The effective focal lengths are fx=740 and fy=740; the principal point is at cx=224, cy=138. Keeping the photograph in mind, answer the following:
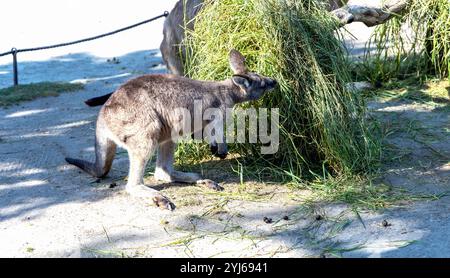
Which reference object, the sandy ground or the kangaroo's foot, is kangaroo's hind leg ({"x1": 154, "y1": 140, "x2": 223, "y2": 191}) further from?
the kangaroo's foot

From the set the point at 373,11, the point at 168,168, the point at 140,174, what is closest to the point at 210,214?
the point at 140,174

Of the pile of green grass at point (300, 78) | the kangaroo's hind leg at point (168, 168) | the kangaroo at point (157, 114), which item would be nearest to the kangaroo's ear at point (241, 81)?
the kangaroo at point (157, 114)

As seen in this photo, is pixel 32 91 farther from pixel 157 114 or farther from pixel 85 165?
pixel 157 114

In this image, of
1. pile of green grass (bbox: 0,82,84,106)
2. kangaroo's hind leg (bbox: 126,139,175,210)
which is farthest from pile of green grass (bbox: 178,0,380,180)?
pile of green grass (bbox: 0,82,84,106)

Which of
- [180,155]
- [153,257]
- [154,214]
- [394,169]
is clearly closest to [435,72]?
[394,169]

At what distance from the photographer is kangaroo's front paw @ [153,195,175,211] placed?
15.4 feet

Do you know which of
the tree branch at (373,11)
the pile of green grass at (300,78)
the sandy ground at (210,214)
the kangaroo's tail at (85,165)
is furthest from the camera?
the tree branch at (373,11)

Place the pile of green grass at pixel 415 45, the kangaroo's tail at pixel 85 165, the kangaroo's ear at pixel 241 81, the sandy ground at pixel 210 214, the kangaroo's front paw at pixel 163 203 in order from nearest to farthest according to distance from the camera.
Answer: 1. the sandy ground at pixel 210 214
2. the kangaroo's front paw at pixel 163 203
3. the kangaroo's ear at pixel 241 81
4. the kangaroo's tail at pixel 85 165
5. the pile of green grass at pixel 415 45

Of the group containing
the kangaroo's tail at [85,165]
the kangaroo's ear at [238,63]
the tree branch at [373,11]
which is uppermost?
the tree branch at [373,11]

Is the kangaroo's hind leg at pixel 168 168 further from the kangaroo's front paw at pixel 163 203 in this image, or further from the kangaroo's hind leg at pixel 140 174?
the kangaroo's front paw at pixel 163 203

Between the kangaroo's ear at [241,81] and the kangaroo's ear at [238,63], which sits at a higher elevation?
the kangaroo's ear at [238,63]

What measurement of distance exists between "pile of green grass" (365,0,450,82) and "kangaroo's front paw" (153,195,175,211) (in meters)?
3.40

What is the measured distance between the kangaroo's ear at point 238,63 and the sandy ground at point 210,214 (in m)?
0.78

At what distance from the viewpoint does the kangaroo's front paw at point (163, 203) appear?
468 cm
